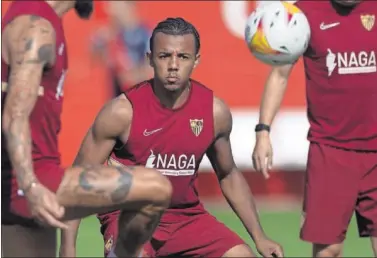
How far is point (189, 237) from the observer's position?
702 cm

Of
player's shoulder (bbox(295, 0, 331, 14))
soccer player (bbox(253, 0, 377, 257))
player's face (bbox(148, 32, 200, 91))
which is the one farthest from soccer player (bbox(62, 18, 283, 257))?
player's shoulder (bbox(295, 0, 331, 14))

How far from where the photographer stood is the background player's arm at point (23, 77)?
6.37 meters

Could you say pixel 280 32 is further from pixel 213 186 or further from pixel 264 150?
pixel 213 186

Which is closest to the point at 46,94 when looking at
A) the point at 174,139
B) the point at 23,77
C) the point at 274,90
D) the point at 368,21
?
the point at 23,77

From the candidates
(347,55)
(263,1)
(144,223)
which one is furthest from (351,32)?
(263,1)

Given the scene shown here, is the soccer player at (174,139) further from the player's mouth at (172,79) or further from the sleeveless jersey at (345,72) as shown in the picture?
the sleeveless jersey at (345,72)

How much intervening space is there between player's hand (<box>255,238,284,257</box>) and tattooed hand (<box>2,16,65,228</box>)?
1.42 m

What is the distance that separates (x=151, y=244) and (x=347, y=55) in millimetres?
2036

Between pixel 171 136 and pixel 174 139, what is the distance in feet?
0.08

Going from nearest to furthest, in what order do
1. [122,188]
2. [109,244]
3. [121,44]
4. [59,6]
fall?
[122,188], [109,244], [59,6], [121,44]

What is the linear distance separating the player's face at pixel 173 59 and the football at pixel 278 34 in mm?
1142

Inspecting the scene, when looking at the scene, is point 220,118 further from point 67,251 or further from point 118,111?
point 67,251

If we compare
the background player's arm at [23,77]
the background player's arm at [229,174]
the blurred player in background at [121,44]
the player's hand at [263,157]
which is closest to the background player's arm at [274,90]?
the player's hand at [263,157]

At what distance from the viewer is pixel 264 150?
803 cm
